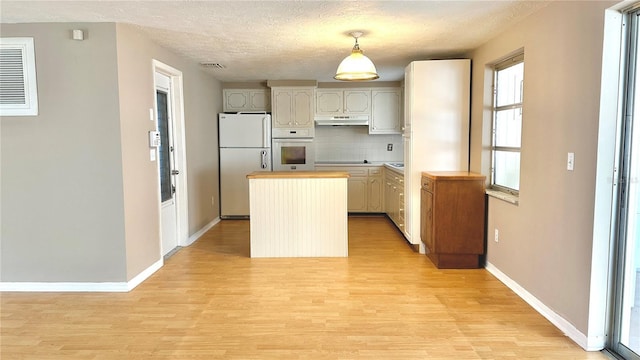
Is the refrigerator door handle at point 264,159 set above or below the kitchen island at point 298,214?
above

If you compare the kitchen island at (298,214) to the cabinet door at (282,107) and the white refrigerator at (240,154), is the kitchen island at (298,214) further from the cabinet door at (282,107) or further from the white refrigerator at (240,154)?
the cabinet door at (282,107)

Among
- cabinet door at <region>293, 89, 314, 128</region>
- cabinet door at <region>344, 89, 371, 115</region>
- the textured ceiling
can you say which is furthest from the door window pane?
cabinet door at <region>344, 89, 371, 115</region>

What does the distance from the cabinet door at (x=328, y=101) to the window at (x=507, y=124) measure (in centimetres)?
318

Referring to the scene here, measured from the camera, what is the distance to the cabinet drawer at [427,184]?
4051mm

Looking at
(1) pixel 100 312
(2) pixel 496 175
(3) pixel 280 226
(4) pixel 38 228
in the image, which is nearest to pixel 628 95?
(2) pixel 496 175

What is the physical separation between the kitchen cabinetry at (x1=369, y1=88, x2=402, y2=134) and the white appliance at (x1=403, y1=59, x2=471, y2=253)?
2308 mm

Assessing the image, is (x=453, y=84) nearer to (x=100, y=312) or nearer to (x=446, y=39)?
(x=446, y=39)

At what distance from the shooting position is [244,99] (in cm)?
678

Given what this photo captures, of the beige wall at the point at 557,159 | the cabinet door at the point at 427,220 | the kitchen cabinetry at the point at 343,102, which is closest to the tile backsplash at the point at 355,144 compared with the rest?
the kitchen cabinetry at the point at 343,102

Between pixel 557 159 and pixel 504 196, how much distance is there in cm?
86

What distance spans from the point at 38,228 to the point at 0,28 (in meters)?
1.69

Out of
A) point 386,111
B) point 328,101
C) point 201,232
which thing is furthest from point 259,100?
point 201,232

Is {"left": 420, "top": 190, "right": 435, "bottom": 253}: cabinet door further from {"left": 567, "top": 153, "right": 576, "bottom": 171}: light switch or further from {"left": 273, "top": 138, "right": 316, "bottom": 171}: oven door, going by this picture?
{"left": 273, "top": 138, "right": 316, "bottom": 171}: oven door

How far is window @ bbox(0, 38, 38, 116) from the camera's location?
3297 mm
